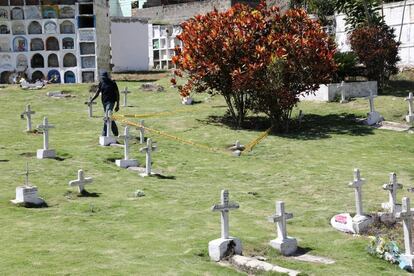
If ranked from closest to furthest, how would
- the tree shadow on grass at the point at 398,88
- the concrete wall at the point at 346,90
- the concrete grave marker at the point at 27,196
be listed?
the concrete grave marker at the point at 27,196 → the concrete wall at the point at 346,90 → the tree shadow on grass at the point at 398,88

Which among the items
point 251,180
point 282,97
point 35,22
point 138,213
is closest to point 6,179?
point 138,213

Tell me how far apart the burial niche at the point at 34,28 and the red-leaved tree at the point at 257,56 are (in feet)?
52.9

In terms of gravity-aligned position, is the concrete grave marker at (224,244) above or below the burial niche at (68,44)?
below

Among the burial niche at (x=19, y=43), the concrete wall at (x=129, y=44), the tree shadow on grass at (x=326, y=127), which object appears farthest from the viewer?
the concrete wall at (x=129, y=44)

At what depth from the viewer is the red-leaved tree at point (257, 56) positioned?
21.1m

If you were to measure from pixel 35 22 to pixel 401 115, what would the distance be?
22.6m

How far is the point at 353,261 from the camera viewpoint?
30.2ft

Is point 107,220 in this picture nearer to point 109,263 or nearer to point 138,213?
point 138,213

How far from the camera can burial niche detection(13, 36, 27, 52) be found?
3606 cm

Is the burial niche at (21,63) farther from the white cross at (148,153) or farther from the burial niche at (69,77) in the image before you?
the white cross at (148,153)

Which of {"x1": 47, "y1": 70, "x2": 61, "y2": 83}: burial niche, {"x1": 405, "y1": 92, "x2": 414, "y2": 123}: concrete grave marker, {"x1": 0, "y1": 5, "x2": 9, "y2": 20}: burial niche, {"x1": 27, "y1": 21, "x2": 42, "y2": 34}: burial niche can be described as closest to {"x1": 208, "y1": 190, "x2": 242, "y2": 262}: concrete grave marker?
{"x1": 405, "y1": 92, "x2": 414, "y2": 123}: concrete grave marker

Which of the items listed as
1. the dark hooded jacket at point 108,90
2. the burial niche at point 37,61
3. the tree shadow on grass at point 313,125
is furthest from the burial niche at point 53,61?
the dark hooded jacket at point 108,90

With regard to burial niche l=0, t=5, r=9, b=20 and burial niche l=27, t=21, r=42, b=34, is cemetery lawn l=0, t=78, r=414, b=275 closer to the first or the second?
burial niche l=27, t=21, r=42, b=34

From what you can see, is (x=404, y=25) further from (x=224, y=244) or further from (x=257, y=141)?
(x=224, y=244)
